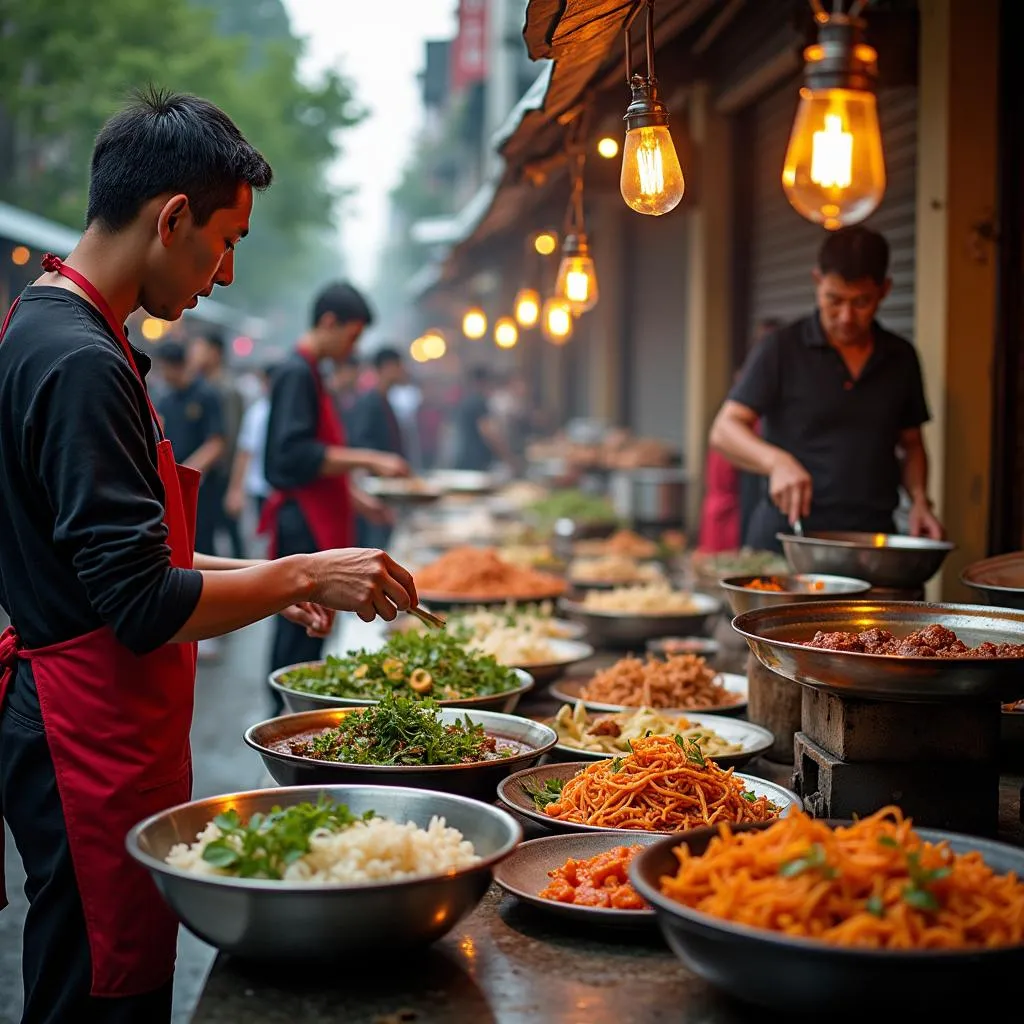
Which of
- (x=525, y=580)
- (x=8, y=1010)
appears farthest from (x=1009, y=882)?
(x=525, y=580)

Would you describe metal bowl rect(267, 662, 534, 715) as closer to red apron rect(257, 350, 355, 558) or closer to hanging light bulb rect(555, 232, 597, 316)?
hanging light bulb rect(555, 232, 597, 316)

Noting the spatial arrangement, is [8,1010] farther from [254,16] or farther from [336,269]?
[336,269]

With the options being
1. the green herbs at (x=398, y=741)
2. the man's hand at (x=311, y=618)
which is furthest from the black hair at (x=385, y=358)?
the green herbs at (x=398, y=741)

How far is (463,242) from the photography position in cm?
1330

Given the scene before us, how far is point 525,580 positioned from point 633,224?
9.34 metres

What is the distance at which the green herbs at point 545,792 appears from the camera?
9.50ft

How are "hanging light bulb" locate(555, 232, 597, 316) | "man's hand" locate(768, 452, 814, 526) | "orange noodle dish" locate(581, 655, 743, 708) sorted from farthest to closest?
"hanging light bulb" locate(555, 232, 597, 316), "man's hand" locate(768, 452, 814, 526), "orange noodle dish" locate(581, 655, 743, 708)

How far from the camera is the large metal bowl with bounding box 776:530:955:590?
3.84 m

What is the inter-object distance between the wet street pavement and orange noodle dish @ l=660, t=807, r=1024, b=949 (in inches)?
87.3

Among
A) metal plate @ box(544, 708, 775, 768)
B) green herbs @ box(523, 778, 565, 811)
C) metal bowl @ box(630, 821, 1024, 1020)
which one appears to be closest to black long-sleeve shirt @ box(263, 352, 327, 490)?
metal plate @ box(544, 708, 775, 768)

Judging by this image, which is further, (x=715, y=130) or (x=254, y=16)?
(x=254, y=16)

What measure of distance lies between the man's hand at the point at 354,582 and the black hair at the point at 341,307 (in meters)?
4.67

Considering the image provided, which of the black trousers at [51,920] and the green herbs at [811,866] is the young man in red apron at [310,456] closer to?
the black trousers at [51,920]

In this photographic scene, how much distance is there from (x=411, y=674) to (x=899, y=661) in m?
1.80
